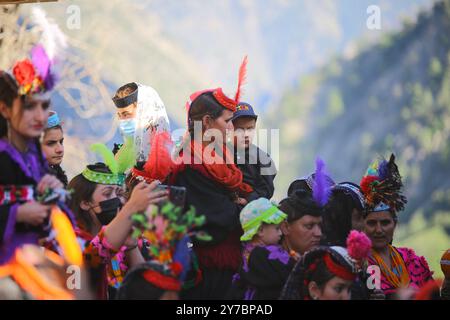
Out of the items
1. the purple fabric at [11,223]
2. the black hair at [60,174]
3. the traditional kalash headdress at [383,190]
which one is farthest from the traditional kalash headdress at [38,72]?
the traditional kalash headdress at [383,190]

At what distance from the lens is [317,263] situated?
4.57 metres

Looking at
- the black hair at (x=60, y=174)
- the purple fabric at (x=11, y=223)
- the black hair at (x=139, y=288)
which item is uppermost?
the black hair at (x=60, y=174)

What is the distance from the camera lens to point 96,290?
15.5ft

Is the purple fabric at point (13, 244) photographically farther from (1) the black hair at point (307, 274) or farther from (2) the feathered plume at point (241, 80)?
(2) the feathered plume at point (241, 80)

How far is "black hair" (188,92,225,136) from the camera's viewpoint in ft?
17.6

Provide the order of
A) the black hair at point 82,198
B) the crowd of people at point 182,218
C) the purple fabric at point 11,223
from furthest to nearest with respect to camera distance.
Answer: the black hair at point 82,198, the crowd of people at point 182,218, the purple fabric at point 11,223

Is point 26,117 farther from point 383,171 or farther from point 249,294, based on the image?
point 383,171

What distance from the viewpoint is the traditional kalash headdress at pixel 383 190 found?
5789mm

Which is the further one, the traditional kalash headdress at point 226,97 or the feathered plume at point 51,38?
the traditional kalash headdress at point 226,97

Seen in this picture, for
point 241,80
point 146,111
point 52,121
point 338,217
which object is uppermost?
point 241,80

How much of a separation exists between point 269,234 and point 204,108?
93 centimetres

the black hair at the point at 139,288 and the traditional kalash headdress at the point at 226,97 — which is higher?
the traditional kalash headdress at the point at 226,97

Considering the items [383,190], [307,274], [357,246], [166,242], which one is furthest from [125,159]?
[383,190]

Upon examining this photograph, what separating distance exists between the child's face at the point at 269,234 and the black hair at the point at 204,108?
81cm
